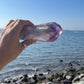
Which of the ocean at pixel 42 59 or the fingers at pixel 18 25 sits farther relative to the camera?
the ocean at pixel 42 59

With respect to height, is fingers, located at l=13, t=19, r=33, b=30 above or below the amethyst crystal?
above

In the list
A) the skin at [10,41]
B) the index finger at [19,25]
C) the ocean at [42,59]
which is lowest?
the ocean at [42,59]

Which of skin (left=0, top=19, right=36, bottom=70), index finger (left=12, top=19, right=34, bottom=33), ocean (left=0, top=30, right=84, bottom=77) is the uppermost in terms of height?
index finger (left=12, top=19, right=34, bottom=33)

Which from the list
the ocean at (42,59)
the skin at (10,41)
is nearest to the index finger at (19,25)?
the skin at (10,41)

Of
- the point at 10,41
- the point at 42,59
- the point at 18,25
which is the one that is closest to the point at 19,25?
the point at 18,25

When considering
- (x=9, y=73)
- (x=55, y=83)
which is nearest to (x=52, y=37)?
(x=55, y=83)

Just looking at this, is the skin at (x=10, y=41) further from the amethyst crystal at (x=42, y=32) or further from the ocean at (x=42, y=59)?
the ocean at (x=42, y=59)

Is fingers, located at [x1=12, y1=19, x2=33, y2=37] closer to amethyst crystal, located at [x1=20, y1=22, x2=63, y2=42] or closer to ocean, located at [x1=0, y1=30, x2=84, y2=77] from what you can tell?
amethyst crystal, located at [x1=20, y1=22, x2=63, y2=42]

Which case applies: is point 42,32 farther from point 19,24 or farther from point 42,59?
point 42,59

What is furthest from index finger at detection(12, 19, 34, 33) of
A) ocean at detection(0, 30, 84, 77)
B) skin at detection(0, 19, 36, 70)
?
ocean at detection(0, 30, 84, 77)
